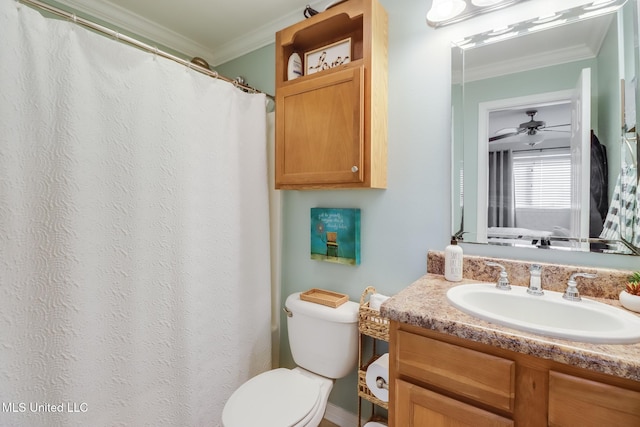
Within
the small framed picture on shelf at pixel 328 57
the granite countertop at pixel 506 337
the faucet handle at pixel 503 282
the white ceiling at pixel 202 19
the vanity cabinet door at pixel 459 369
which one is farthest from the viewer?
the white ceiling at pixel 202 19

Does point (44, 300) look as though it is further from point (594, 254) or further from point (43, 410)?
point (594, 254)

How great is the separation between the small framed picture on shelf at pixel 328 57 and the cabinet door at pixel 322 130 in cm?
13

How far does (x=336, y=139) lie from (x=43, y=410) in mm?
1478

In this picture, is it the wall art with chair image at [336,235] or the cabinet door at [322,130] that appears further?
the wall art with chair image at [336,235]

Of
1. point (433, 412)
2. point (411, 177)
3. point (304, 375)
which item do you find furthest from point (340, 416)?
point (411, 177)

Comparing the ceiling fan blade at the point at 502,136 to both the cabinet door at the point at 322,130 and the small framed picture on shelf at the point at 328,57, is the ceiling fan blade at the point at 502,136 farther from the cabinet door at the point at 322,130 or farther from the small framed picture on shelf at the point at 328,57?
the small framed picture on shelf at the point at 328,57

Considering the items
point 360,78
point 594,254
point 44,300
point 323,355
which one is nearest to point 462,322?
point 594,254

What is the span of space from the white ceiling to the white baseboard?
2196mm

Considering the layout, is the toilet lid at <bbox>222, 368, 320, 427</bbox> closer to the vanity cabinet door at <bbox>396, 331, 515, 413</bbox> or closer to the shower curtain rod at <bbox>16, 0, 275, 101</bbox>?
the vanity cabinet door at <bbox>396, 331, 515, 413</bbox>

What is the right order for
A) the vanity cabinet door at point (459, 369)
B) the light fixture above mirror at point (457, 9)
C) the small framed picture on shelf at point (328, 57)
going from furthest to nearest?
1. the small framed picture on shelf at point (328, 57)
2. the light fixture above mirror at point (457, 9)
3. the vanity cabinet door at point (459, 369)

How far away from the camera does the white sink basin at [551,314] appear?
690 millimetres

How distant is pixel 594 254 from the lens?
3.37 ft

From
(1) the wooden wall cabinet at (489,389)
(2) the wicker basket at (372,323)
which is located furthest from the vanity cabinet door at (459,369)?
(2) the wicker basket at (372,323)

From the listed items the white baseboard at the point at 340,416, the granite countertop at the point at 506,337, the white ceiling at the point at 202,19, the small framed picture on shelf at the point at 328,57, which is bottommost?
the white baseboard at the point at 340,416
